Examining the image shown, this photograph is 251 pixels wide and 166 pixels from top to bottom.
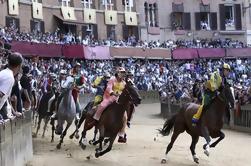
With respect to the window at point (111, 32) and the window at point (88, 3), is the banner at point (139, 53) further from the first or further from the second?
the window at point (88, 3)

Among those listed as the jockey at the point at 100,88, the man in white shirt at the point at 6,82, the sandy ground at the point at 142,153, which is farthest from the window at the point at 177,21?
the man in white shirt at the point at 6,82

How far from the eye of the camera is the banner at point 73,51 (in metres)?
46.3

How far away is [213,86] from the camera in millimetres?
13055

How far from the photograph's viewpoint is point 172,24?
64875 mm

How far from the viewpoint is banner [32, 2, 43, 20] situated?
49.8 meters

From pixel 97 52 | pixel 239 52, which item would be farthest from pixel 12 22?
pixel 239 52

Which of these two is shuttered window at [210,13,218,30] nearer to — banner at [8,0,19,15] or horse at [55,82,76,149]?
banner at [8,0,19,15]

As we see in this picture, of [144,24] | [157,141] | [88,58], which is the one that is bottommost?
[157,141]

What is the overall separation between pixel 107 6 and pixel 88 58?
1264cm

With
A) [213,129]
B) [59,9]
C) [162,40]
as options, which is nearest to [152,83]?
[59,9]

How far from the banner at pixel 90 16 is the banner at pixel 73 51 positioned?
8604mm

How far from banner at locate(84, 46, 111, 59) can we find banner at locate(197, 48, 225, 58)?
1301cm

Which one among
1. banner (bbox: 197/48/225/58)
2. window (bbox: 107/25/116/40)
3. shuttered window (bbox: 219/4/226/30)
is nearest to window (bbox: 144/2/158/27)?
window (bbox: 107/25/116/40)

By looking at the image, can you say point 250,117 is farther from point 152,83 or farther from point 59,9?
point 59,9
